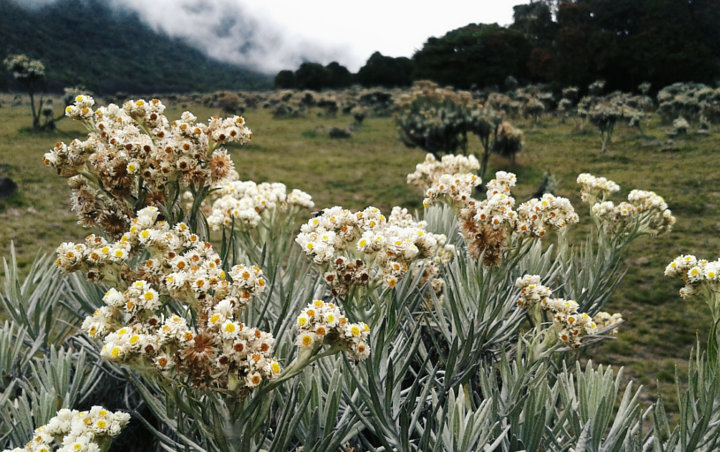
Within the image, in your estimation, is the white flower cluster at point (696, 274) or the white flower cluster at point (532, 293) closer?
the white flower cluster at point (696, 274)

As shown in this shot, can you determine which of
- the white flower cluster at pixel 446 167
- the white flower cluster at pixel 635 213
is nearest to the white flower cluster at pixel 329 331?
the white flower cluster at pixel 635 213

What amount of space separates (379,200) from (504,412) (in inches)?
373

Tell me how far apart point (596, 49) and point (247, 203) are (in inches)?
1252

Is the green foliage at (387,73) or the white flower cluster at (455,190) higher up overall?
the green foliage at (387,73)

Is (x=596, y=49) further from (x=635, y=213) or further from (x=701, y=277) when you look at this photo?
(x=701, y=277)

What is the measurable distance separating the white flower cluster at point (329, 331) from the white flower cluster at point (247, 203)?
124cm

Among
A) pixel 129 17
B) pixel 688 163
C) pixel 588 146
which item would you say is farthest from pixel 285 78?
Answer: pixel 129 17

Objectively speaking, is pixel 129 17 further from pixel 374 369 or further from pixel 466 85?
pixel 374 369

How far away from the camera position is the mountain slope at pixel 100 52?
176 ft

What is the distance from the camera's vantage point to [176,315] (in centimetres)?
126

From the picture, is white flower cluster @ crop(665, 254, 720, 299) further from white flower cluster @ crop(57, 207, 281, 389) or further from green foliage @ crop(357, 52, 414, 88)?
green foliage @ crop(357, 52, 414, 88)

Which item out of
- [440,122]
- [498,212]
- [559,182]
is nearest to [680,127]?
[559,182]

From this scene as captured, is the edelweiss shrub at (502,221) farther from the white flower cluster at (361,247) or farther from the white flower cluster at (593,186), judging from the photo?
the white flower cluster at (593,186)

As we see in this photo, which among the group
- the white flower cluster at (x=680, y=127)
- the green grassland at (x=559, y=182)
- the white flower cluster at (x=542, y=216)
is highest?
the white flower cluster at (x=680, y=127)
